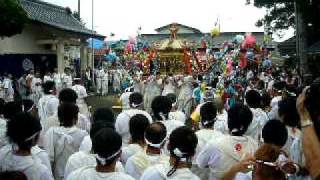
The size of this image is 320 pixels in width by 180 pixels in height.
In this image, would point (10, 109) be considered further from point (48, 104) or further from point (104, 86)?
point (104, 86)

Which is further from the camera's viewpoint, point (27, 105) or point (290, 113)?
point (27, 105)

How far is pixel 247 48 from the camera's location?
16.2 m

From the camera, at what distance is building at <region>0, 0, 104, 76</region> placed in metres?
25.3

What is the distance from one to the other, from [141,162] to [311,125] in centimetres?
179

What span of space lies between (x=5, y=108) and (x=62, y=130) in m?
1.14

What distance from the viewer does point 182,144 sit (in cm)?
405

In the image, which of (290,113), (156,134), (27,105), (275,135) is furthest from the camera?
(27,105)

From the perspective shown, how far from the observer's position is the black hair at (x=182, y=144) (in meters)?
4.02

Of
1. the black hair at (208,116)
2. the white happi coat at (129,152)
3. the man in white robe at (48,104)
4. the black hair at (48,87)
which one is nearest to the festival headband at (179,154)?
the white happi coat at (129,152)

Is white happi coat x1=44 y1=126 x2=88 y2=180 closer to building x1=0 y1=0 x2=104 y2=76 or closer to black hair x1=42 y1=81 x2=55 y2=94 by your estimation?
black hair x1=42 y1=81 x2=55 y2=94

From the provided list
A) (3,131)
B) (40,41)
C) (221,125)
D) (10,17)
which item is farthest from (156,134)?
(40,41)

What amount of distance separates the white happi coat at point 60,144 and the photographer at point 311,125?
3.02m

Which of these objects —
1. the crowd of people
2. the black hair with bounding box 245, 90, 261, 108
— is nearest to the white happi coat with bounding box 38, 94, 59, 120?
the crowd of people

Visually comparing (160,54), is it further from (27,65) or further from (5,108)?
(5,108)
